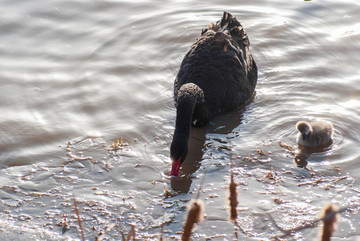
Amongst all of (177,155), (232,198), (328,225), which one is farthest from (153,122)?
(328,225)

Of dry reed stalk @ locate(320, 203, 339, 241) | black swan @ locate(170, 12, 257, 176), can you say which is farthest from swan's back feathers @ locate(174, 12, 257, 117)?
dry reed stalk @ locate(320, 203, 339, 241)

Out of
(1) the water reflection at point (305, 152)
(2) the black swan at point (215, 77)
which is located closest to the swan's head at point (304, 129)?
(1) the water reflection at point (305, 152)

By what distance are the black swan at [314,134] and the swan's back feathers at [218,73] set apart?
1.36m

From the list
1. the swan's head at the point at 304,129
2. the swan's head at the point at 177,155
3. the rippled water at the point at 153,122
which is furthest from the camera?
the swan's head at the point at 304,129

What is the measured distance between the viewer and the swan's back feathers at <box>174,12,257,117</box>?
23.6ft

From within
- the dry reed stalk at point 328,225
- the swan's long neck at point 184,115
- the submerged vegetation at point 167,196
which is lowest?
the submerged vegetation at point 167,196

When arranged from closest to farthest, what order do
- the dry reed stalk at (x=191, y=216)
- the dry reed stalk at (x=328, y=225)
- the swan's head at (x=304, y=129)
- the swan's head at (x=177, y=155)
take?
the dry reed stalk at (x=328, y=225) < the dry reed stalk at (x=191, y=216) < the swan's head at (x=177, y=155) < the swan's head at (x=304, y=129)

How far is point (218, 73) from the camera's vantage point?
286 inches

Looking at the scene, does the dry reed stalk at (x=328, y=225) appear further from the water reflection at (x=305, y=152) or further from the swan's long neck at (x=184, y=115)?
the water reflection at (x=305, y=152)

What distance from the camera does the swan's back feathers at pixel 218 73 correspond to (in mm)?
7184

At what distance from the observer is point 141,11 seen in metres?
10.6

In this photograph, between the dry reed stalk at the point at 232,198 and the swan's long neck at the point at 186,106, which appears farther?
the swan's long neck at the point at 186,106

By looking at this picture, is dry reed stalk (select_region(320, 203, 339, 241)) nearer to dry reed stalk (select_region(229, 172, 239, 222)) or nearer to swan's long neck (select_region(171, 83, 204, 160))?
dry reed stalk (select_region(229, 172, 239, 222))

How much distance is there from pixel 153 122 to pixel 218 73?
4.09 feet
